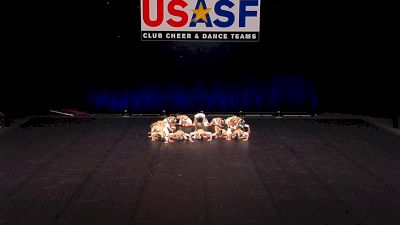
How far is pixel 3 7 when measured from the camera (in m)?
8.55

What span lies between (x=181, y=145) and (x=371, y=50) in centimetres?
472

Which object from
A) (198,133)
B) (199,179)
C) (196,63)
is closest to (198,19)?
(196,63)

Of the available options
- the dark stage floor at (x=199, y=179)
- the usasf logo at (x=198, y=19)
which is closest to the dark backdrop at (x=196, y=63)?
the usasf logo at (x=198, y=19)

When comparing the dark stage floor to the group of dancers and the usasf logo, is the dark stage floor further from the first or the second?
the usasf logo

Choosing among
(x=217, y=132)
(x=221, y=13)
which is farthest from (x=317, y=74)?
(x=217, y=132)

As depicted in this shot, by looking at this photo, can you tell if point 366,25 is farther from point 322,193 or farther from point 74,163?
point 74,163

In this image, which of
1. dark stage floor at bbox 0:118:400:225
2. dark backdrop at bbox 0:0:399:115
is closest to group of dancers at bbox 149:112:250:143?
dark stage floor at bbox 0:118:400:225

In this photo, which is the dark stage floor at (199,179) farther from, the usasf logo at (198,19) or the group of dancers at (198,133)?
the usasf logo at (198,19)

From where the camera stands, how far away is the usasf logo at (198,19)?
873cm

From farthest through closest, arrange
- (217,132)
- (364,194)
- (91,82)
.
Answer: (91,82) < (217,132) < (364,194)

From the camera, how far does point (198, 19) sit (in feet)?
28.8

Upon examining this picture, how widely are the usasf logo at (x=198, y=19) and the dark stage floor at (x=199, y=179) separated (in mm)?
2618

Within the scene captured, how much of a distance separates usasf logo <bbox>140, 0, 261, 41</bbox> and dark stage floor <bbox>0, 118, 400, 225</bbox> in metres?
2.62

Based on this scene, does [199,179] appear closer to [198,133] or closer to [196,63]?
[198,133]
